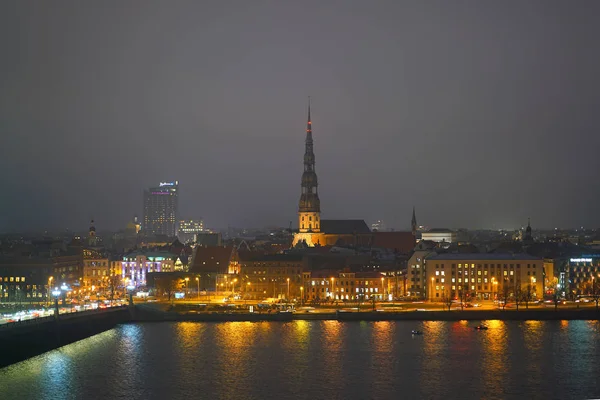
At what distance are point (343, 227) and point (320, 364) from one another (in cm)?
4736

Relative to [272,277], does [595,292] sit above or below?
below

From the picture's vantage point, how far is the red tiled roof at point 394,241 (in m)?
75.1

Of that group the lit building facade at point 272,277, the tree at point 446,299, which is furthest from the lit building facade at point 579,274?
the lit building facade at point 272,277

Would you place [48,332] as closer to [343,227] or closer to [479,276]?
[479,276]

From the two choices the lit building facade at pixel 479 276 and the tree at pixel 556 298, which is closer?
the tree at pixel 556 298

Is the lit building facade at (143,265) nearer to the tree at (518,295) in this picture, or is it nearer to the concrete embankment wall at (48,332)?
the concrete embankment wall at (48,332)

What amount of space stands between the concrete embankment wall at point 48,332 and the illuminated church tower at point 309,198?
3342 centimetres

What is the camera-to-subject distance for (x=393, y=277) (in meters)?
53.8

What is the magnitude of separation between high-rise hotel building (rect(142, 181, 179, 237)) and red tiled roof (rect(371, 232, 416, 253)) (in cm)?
10523

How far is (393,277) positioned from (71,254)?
2262cm

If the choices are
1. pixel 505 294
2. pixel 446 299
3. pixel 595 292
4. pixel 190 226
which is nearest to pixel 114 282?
pixel 446 299

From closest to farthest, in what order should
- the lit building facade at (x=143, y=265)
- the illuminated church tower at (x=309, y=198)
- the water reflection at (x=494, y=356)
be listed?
the water reflection at (x=494, y=356)
the lit building facade at (x=143, y=265)
the illuminated church tower at (x=309, y=198)

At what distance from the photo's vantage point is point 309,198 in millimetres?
75125

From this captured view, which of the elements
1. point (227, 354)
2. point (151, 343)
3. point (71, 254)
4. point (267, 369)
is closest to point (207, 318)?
point (151, 343)
